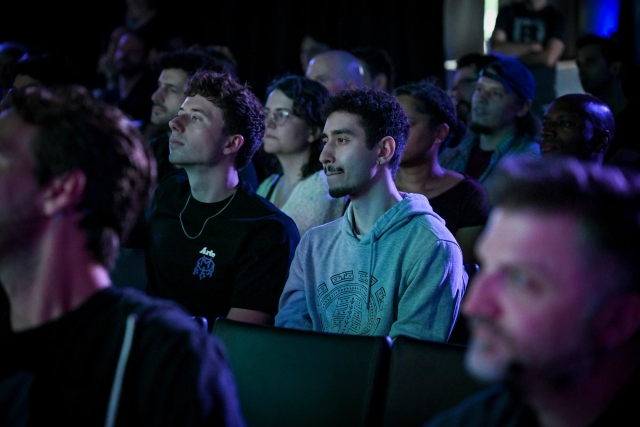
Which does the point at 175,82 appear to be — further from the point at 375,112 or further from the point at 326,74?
the point at 375,112

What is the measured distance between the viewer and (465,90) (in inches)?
190

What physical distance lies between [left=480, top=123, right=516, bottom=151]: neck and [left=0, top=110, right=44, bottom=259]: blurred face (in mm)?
3137

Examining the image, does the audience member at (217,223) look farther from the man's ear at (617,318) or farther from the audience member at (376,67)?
the audience member at (376,67)

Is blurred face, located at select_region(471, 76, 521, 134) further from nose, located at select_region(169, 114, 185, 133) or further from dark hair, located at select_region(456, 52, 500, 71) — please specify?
nose, located at select_region(169, 114, 185, 133)

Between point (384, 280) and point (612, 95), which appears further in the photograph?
point (612, 95)

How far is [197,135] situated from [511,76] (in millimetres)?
1940

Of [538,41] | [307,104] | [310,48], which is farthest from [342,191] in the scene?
[538,41]

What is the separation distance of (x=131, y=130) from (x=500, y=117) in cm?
299

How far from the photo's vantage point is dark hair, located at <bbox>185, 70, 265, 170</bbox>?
9.62ft

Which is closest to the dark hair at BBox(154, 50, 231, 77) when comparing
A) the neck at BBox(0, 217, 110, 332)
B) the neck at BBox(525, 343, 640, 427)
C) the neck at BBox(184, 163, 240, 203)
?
the neck at BBox(184, 163, 240, 203)

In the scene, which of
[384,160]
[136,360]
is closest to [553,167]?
[136,360]

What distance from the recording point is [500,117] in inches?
158


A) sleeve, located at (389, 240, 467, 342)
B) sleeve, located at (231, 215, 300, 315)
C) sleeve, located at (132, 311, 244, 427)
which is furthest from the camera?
sleeve, located at (231, 215, 300, 315)

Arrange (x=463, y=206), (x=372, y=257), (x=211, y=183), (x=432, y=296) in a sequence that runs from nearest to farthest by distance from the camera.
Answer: (x=432, y=296) < (x=372, y=257) < (x=211, y=183) < (x=463, y=206)
